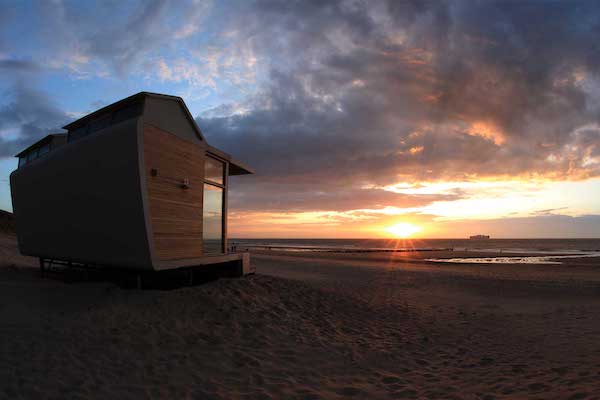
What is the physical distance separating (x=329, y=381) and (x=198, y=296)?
518cm

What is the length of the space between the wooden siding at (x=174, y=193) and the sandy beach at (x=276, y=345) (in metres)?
1.40

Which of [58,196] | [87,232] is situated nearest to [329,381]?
[87,232]

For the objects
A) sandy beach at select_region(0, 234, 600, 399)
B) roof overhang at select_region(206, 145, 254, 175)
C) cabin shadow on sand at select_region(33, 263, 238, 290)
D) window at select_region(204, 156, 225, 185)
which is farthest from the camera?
roof overhang at select_region(206, 145, 254, 175)

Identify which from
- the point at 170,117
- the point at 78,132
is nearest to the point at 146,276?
the point at 170,117

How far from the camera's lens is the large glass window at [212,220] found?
1168cm

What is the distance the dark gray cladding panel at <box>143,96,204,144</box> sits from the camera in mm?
10219

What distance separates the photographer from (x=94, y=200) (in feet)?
32.6

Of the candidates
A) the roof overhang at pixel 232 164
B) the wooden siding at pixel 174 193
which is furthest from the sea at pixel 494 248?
the wooden siding at pixel 174 193

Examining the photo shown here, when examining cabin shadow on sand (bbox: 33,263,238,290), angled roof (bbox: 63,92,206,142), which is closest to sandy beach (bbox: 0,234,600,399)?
cabin shadow on sand (bbox: 33,263,238,290)

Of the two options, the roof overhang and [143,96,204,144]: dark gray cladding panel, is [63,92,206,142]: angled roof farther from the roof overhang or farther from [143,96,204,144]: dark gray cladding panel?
the roof overhang

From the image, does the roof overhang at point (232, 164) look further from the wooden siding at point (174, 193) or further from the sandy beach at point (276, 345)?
the sandy beach at point (276, 345)

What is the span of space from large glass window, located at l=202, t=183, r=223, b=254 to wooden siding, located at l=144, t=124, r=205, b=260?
0.50 metres

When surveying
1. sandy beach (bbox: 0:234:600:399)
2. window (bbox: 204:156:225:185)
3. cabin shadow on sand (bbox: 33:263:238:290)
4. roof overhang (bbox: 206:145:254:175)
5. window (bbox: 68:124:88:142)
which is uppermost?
window (bbox: 68:124:88:142)

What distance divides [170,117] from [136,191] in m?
3.17
